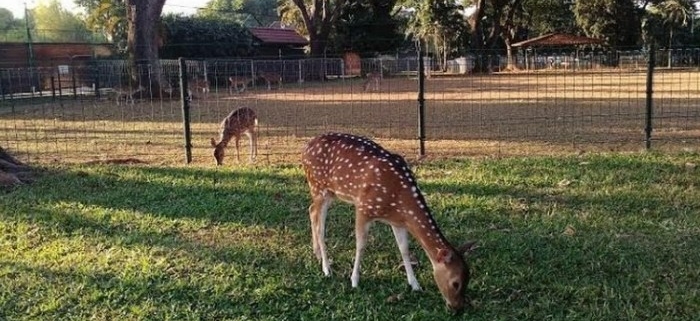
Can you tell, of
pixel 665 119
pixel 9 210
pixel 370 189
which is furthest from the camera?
pixel 665 119

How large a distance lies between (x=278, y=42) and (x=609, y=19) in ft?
78.8

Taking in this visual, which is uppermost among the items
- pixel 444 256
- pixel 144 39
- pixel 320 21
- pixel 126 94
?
pixel 320 21

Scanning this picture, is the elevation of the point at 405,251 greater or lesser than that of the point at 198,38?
lesser

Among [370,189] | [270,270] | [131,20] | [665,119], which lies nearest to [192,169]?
[270,270]

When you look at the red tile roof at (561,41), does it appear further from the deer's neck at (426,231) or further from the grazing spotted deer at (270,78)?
the deer's neck at (426,231)

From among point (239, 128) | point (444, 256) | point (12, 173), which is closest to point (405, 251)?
point (444, 256)

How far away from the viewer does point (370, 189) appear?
4.58m

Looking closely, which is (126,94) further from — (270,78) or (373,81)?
(373,81)

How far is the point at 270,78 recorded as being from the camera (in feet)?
103

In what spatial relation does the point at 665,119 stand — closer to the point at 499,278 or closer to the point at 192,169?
the point at 192,169

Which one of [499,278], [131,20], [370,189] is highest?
[131,20]

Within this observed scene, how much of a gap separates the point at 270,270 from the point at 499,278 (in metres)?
1.62

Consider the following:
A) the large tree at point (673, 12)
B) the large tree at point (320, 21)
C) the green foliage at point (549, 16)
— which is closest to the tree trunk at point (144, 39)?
the large tree at point (320, 21)

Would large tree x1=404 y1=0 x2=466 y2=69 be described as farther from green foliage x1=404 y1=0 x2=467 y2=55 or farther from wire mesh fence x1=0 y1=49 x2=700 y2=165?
wire mesh fence x1=0 y1=49 x2=700 y2=165
